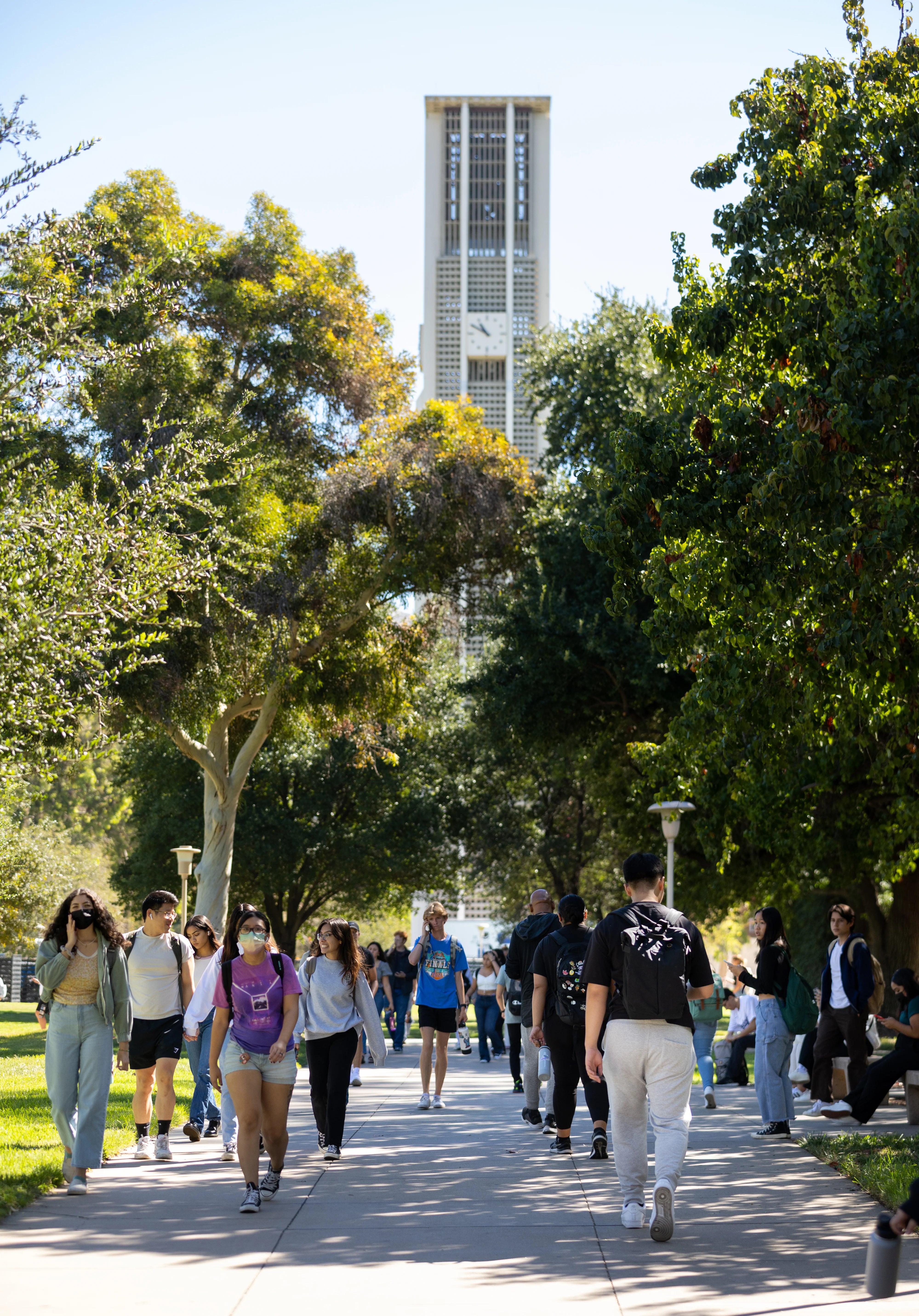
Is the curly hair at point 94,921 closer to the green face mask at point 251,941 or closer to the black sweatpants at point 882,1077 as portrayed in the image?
the green face mask at point 251,941

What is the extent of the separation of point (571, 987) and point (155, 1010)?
9.68 feet

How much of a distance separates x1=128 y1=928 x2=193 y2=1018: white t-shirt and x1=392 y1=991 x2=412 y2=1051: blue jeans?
14.5m

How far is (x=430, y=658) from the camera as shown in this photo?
28203 millimetres

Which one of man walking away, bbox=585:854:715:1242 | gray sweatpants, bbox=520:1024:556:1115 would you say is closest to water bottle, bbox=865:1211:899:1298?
man walking away, bbox=585:854:715:1242

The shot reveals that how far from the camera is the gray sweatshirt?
30.9 feet

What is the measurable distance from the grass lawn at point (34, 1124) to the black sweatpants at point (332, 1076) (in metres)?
1.51

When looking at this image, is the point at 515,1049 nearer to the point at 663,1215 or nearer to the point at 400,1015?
the point at 663,1215

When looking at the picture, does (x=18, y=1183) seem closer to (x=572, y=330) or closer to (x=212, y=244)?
(x=212, y=244)

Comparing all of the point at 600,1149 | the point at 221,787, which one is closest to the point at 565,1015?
the point at 600,1149

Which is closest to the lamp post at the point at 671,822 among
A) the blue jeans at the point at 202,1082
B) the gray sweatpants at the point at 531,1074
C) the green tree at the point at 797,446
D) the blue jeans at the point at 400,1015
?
the green tree at the point at 797,446

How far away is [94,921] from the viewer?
8.95 metres

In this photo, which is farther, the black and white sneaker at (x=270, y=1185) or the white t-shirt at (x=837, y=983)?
the white t-shirt at (x=837, y=983)

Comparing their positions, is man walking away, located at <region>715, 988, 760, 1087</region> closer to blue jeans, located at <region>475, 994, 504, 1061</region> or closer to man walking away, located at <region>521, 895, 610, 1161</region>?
blue jeans, located at <region>475, 994, 504, 1061</region>

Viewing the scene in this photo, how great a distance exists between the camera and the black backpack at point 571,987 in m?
10.0
